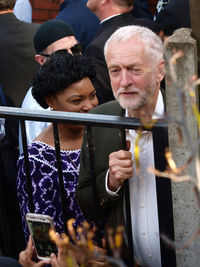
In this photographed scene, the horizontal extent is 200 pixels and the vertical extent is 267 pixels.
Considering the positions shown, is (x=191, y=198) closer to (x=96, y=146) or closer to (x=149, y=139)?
(x=149, y=139)

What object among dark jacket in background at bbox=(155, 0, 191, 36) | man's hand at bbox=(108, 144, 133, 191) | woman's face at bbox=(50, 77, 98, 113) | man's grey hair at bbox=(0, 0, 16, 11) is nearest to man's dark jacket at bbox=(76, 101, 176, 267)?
man's hand at bbox=(108, 144, 133, 191)

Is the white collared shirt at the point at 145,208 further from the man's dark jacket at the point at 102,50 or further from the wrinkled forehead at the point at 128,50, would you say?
the man's dark jacket at the point at 102,50

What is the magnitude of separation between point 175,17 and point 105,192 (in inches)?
86.5

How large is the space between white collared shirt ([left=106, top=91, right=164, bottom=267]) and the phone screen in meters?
0.33

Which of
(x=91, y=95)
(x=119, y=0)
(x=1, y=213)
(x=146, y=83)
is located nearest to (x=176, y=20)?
(x=119, y=0)

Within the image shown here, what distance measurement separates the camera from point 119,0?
15.2 feet

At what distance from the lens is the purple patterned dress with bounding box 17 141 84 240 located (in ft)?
10.1

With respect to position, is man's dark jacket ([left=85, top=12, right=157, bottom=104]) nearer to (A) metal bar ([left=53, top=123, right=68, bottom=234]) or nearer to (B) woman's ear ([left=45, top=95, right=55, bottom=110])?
(B) woman's ear ([left=45, top=95, right=55, bottom=110])

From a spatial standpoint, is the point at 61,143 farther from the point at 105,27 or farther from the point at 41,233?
the point at 105,27

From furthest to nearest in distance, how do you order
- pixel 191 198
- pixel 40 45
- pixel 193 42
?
pixel 40 45, pixel 191 198, pixel 193 42

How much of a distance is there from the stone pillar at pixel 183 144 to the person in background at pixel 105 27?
1.73m

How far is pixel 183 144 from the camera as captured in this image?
240cm

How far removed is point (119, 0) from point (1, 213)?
2126 mm

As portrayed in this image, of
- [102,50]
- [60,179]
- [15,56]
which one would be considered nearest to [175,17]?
[102,50]
